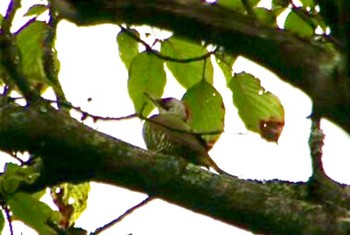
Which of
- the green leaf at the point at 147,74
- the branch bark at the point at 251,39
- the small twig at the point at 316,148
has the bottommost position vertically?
the branch bark at the point at 251,39

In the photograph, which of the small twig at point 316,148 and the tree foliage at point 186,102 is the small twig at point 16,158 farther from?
the small twig at point 316,148

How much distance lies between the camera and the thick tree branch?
2871 mm

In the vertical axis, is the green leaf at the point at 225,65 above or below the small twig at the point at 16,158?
above

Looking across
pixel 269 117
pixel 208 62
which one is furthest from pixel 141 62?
pixel 269 117

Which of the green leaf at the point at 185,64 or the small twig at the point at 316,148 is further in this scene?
the green leaf at the point at 185,64

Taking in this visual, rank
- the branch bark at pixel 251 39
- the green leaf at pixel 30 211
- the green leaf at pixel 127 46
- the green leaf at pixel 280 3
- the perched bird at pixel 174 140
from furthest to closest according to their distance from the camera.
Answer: the perched bird at pixel 174 140, the green leaf at pixel 127 46, the green leaf at pixel 280 3, the green leaf at pixel 30 211, the branch bark at pixel 251 39

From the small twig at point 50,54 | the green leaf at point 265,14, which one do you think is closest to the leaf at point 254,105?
the green leaf at point 265,14

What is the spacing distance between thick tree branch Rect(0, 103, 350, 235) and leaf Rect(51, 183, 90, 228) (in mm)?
515

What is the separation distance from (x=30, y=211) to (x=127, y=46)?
1.16 metres

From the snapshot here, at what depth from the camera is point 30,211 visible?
Result: 8.75ft

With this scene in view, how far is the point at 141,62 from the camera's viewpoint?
3.46 metres

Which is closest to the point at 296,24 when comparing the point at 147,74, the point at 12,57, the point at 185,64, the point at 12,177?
the point at 185,64

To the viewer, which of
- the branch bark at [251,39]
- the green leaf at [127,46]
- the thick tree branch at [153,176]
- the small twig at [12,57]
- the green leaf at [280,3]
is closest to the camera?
the branch bark at [251,39]

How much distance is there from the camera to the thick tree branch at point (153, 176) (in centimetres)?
287
